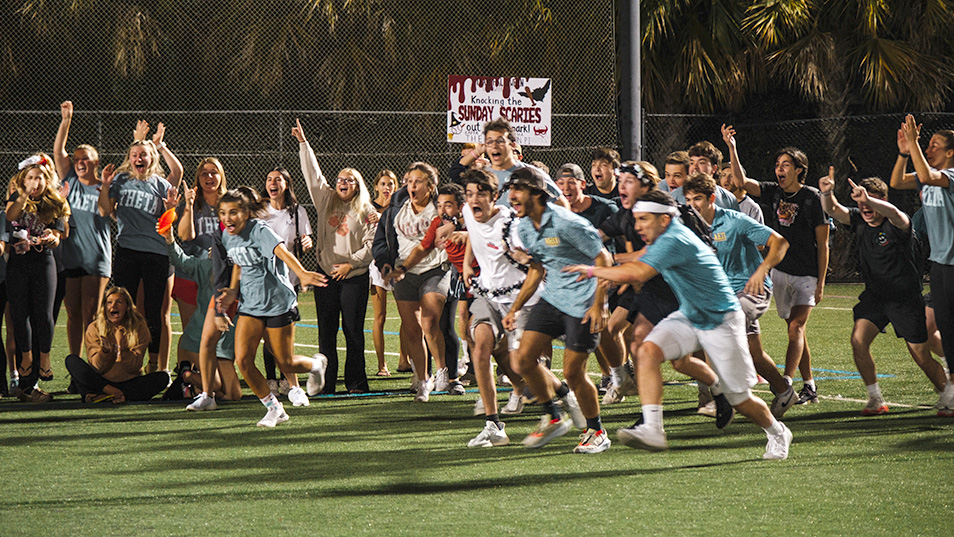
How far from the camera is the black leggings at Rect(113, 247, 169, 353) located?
33.3ft

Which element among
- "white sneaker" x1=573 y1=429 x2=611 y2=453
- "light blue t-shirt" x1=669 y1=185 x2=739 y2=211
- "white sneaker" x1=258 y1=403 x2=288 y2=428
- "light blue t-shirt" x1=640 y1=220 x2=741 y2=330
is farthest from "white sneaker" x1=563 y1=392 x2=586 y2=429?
"white sneaker" x1=258 y1=403 x2=288 y2=428

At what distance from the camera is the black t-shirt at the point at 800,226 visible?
902 cm

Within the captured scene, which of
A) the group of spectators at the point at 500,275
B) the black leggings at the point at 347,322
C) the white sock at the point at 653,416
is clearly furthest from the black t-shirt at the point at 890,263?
the black leggings at the point at 347,322

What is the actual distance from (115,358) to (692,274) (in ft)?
16.6

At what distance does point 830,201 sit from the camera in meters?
8.81

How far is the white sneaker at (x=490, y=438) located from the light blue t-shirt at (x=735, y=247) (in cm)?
202

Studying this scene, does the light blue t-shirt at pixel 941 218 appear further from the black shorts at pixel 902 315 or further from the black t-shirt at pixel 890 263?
the black shorts at pixel 902 315

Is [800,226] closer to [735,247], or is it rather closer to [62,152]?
[735,247]

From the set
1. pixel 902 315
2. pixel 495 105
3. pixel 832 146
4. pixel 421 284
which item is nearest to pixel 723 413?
pixel 902 315

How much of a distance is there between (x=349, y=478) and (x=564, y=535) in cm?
168

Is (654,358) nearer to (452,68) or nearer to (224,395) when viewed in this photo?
(224,395)

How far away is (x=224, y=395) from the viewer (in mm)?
9758

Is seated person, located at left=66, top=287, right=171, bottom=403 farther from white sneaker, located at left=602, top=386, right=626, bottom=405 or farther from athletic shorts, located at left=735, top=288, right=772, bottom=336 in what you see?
athletic shorts, located at left=735, top=288, right=772, bottom=336

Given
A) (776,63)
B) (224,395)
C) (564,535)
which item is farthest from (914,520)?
(776,63)
